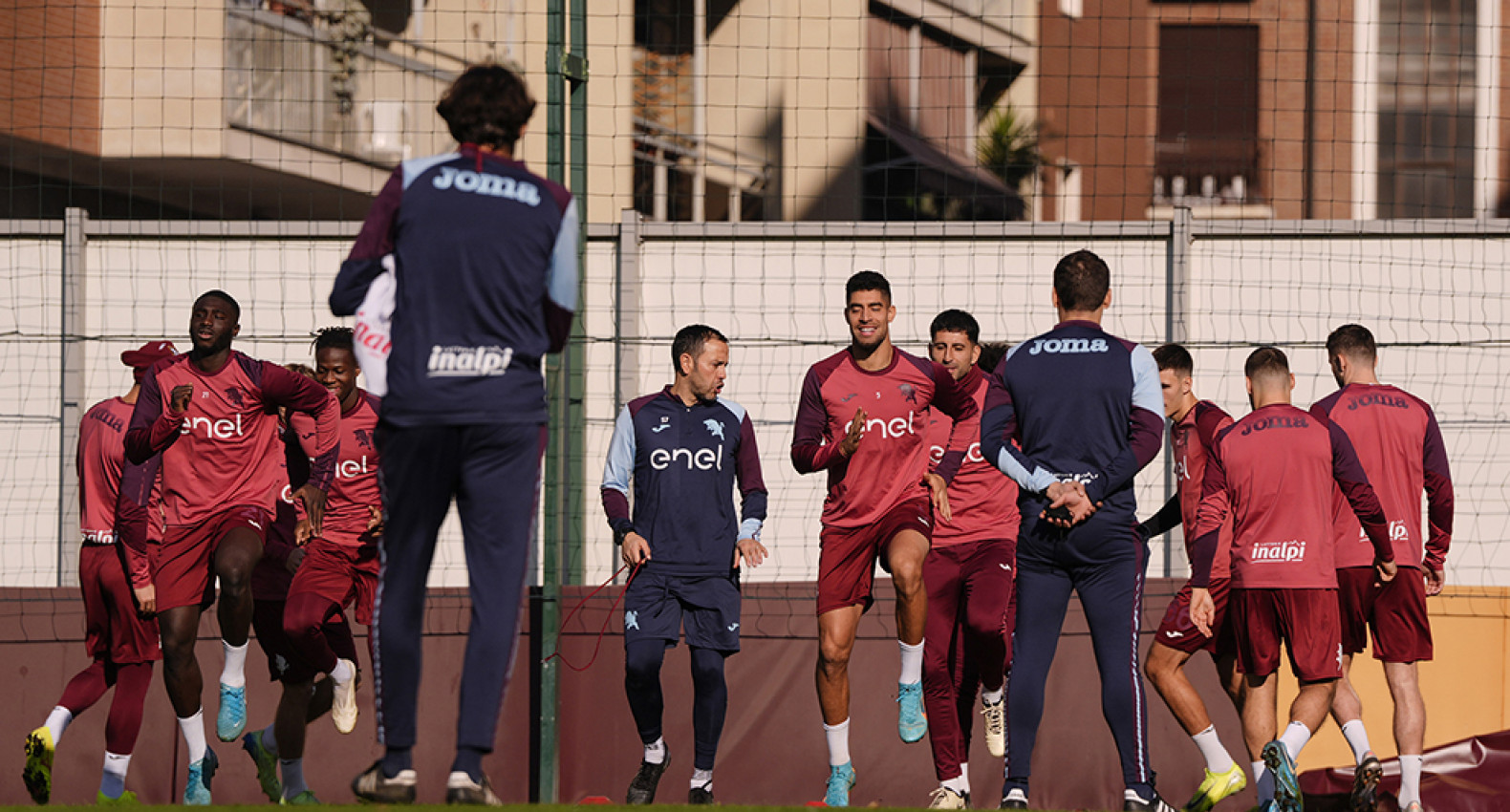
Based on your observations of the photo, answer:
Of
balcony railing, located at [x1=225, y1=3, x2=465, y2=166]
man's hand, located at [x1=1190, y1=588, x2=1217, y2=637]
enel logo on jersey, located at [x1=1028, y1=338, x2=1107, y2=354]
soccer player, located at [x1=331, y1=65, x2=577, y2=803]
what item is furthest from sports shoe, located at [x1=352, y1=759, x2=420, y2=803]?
balcony railing, located at [x1=225, y1=3, x2=465, y2=166]

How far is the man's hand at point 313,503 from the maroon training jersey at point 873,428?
2374mm

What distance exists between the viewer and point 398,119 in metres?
16.9

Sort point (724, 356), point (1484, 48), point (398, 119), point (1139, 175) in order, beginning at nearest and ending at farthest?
point (724, 356) < point (398, 119) < point (1484, 48) < point (1139, 175)

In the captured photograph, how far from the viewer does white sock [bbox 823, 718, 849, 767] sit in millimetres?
7371

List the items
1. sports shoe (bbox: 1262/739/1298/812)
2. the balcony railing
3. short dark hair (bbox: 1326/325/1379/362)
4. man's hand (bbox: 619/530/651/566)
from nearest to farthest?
sports shoe (bbox: 1262/739/1298/812) < man's hand (bbox: 619/530/651/566) < short dark hair (bbox: 1326/325/1379/362) < the balcony railing

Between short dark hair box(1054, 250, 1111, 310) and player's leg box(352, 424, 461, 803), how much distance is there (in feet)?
9.35

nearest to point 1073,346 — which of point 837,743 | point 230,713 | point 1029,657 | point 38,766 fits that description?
point 1029,657

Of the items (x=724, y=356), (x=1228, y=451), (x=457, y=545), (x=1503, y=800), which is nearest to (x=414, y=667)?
(x=724, y=356)

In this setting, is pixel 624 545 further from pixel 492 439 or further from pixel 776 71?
pixel 776 71

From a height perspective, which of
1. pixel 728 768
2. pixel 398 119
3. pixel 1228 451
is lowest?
pixel 728 768

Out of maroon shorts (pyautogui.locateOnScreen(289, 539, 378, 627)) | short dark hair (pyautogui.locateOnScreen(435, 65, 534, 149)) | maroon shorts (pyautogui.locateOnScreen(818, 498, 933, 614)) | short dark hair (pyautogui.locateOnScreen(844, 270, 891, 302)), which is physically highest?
short dark hair (pyautogui.locateOnScreen(435, 65, 534, 149))

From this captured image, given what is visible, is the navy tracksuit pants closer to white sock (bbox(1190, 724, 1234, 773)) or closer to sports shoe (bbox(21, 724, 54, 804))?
white sock (bbox(1190, 724, 1234, 773))

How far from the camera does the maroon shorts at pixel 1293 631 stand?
6926mm

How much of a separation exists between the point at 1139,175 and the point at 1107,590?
25.9m
